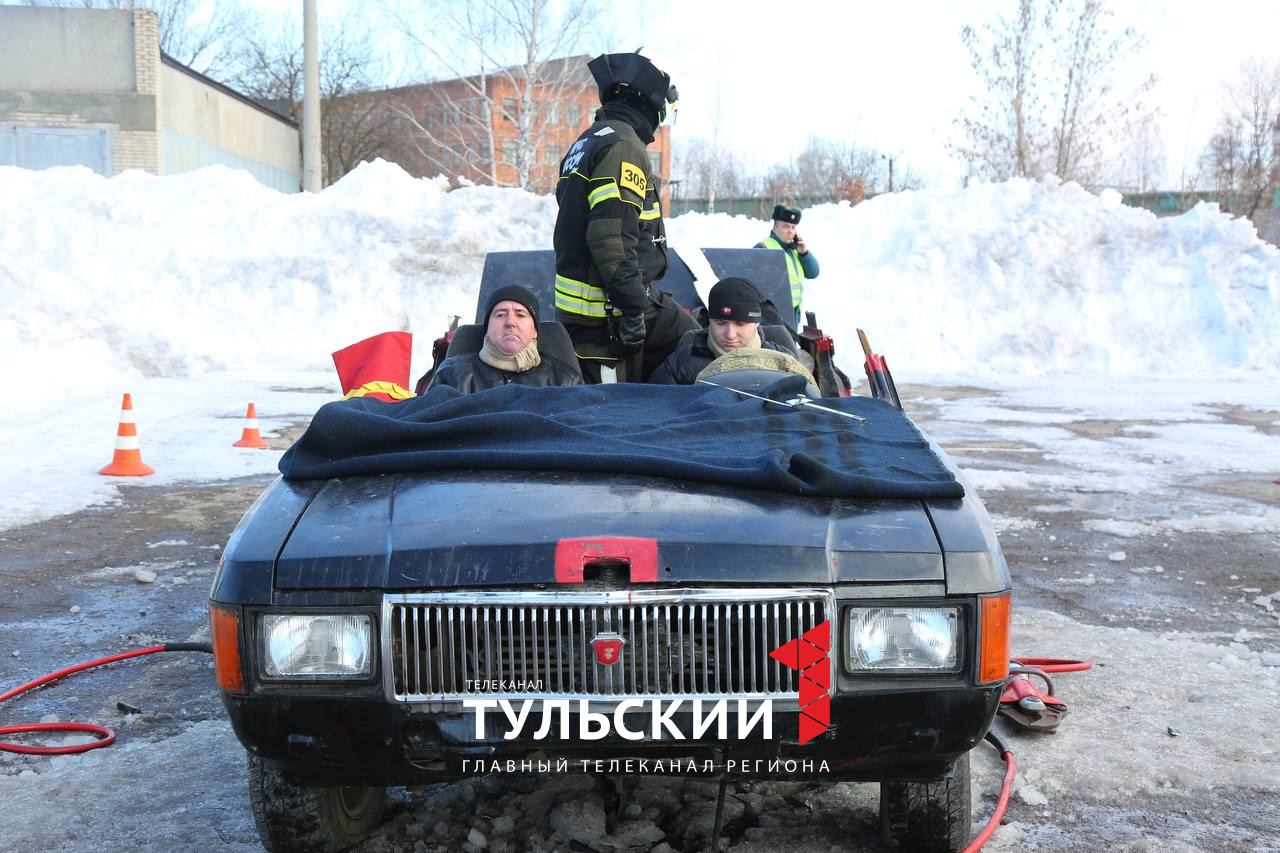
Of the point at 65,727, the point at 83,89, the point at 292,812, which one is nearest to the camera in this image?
the point at 292,812

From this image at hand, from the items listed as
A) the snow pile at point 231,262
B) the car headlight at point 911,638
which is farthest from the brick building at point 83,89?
the car headlight at point 911,638

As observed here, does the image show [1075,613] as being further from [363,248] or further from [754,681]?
[363,248]

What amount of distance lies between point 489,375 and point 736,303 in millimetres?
1252

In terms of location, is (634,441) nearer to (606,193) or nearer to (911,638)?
(911,638)

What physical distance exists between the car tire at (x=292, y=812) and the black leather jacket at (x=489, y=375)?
1950mm

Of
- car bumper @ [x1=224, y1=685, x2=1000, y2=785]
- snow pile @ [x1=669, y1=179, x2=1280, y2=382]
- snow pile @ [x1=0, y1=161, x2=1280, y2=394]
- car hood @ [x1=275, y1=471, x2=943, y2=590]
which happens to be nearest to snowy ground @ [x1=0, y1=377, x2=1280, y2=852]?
car bumper @ [x1=224, y1=685, x2=1000, y2=785]

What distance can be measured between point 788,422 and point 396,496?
1.24 metres

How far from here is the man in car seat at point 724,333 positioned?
531 cm

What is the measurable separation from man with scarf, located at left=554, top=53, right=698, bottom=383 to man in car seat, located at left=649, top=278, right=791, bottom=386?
24cm

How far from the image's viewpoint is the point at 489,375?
4.69 metres

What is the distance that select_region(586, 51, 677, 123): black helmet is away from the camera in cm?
549

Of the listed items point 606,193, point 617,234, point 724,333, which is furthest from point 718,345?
point 606,193

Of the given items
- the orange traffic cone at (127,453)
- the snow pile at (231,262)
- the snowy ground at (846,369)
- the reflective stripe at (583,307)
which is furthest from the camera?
the snow pile at (231,262)

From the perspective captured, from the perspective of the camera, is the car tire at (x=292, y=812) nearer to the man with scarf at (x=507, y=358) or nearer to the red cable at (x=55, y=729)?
the red cable at (x=55, y=729)
